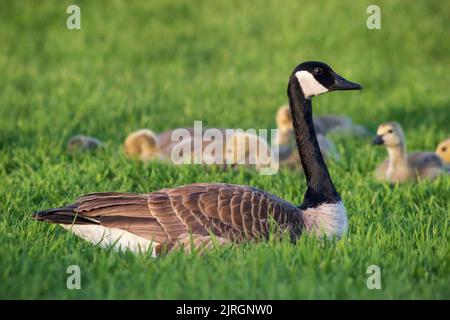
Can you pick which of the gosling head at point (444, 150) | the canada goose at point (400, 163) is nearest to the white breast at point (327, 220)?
the canada goose at point (400, 163)

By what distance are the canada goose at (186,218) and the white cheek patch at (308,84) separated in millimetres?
1002

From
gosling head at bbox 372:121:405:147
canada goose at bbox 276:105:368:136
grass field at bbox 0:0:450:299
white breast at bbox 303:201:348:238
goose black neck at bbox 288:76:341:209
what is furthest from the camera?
canada goose at bbox 276:105:368:136

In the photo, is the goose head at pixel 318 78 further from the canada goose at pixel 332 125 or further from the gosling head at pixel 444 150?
the canada goose at pixel 332 125

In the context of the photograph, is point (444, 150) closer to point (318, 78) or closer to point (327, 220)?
point (318, 78)

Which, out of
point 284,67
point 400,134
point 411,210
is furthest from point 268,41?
point 411,210

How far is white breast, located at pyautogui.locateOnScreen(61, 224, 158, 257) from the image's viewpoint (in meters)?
6.02

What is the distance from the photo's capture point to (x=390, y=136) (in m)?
9.71

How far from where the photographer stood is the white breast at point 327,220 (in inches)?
248

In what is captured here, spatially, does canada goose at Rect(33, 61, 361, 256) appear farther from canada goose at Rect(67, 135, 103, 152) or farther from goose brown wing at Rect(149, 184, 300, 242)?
canada goose at Rect(67, 135, 103, 152)

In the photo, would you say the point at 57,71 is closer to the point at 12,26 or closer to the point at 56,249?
the point at 12,26

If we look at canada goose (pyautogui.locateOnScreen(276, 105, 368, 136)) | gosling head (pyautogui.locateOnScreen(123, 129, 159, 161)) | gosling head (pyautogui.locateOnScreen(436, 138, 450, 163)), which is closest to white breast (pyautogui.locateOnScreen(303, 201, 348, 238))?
gosling head (pyautogui.locateOnScreen(123, 129, 159, 161))

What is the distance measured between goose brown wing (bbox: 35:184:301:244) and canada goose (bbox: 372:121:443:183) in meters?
3.32
